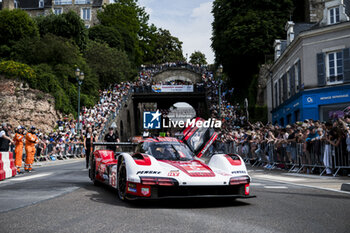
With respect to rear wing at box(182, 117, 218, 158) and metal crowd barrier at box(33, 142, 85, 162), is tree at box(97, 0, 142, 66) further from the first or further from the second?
rear wing at box(182, 117, 218, 158)

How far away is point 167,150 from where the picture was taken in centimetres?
873

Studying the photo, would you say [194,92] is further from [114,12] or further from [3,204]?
[3,204]

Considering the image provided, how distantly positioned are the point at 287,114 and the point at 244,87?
62.4 feet

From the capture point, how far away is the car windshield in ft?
28.1

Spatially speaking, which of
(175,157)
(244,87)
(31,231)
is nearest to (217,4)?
(244,87)

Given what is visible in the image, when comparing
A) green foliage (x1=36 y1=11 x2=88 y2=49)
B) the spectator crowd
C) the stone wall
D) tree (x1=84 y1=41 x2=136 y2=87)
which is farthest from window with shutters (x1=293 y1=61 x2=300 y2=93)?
green foliage (x1=36 y1=11 x2=88 y2=49)

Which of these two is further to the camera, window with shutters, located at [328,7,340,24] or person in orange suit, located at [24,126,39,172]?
window with shutters, located at [328,7,340,24]

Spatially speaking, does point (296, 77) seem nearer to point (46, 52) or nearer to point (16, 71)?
point (16, 71)

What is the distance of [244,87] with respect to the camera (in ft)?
174

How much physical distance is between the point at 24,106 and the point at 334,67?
90.5ft

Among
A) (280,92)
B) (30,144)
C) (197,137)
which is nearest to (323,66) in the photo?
(280,92)

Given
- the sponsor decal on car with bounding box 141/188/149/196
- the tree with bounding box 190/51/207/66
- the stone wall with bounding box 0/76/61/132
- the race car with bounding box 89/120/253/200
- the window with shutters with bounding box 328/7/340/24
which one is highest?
the tree with bounding box 190/51/207/66

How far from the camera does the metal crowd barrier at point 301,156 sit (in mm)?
13492

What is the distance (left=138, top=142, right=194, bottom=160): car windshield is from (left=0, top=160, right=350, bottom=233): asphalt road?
0.97m
